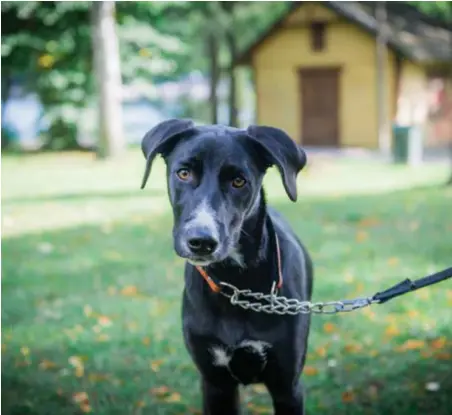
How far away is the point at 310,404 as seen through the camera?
4.02m

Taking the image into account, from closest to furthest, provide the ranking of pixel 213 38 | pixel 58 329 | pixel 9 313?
pixel 58 329, pixel 9 313, pixel 213 38

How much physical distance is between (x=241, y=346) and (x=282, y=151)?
0.81 metres

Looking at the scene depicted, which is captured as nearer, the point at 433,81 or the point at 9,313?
the point at 9,313

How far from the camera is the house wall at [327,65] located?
2073 centimetres

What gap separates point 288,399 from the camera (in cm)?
310

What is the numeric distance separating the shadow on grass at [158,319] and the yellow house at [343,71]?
1189 centimetres

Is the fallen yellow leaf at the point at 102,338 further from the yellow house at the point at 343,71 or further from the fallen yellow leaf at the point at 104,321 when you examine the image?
the yellow house at the point at 343,71

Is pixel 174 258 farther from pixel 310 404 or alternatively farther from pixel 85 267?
pixel 310 404

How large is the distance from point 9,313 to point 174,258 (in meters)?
2.09

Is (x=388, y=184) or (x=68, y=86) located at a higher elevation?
(x=68, y=86)

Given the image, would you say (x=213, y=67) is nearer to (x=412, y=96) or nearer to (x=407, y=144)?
(x=412, y=96)

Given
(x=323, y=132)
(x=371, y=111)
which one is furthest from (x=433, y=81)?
(x=323, y=132)

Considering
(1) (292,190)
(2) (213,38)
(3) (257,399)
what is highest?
(2) (213,38)

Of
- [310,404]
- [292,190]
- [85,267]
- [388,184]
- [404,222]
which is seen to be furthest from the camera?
[388,184]
